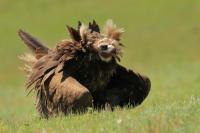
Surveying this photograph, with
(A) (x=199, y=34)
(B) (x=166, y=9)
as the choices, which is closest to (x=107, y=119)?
(A) (x=199, y=34)

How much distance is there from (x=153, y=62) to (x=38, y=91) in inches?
938

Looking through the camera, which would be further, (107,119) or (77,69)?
(77,69)

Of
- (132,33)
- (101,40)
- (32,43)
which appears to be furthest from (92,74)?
(132,33)

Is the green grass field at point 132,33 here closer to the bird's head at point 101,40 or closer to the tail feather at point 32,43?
the tail feather at point 32,43

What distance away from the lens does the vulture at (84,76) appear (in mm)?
9141

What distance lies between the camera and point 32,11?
43.7m

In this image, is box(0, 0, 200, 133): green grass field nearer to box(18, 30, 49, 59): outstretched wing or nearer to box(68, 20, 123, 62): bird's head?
box(18, 30, 49, 59): outstretched wing

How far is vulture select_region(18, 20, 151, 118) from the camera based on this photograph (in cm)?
914

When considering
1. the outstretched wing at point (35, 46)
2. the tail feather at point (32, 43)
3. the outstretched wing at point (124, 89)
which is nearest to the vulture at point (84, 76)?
the outstretched wing at point (124, 89)

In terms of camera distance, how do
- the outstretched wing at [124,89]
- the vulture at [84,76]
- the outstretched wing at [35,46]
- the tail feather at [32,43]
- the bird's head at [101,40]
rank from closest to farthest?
1. the vulture at [84,76]
2. the bird's head at [101,40]
3. the outstretched wing at [124,89]
4. the outstretched wing at [35,46]
5. the tail feather at [32,43]

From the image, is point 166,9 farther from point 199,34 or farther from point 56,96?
point 56,96

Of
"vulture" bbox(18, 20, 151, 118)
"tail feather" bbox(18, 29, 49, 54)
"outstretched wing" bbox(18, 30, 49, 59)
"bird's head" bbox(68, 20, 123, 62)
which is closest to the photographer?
"vulture" bbox(18, 20, 151, 118)

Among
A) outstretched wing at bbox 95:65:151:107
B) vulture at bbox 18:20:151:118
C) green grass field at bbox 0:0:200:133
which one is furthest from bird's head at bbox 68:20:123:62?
green grass field at bbox 0:0:200:133

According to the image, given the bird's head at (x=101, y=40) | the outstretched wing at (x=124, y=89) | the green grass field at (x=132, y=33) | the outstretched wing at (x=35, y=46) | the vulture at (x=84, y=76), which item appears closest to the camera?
the vulture at (x=84, y=76)
